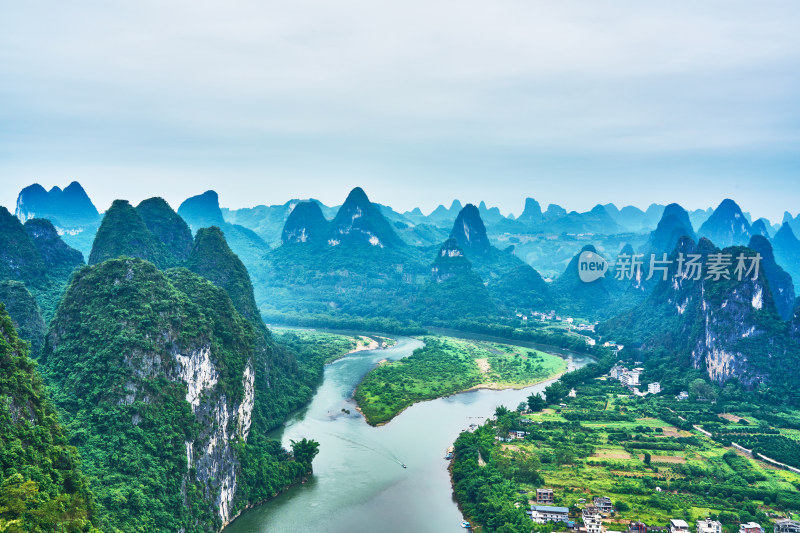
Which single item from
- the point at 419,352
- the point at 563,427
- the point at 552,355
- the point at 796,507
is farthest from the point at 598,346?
the point at 796,507

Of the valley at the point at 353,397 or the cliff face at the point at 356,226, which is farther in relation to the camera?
the cliff face at the point at 356,226

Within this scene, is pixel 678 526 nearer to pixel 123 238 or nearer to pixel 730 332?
pixel 730 332

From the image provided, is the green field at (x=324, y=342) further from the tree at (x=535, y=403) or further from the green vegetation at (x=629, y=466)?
the green vegetation at (x=629, y=466)

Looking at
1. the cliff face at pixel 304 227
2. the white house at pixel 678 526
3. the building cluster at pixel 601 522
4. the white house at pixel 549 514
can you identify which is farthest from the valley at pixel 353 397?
the cliff face at pixel 304 227

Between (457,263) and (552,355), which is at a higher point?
(457,263)

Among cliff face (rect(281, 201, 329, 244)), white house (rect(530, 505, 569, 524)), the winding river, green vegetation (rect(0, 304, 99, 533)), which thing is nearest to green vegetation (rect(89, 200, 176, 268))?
the winding river

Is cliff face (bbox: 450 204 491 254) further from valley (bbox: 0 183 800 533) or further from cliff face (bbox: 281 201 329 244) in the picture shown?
valley (bbox: 0 183 800 533)

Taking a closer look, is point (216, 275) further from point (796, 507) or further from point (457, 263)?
point (457, 263)
